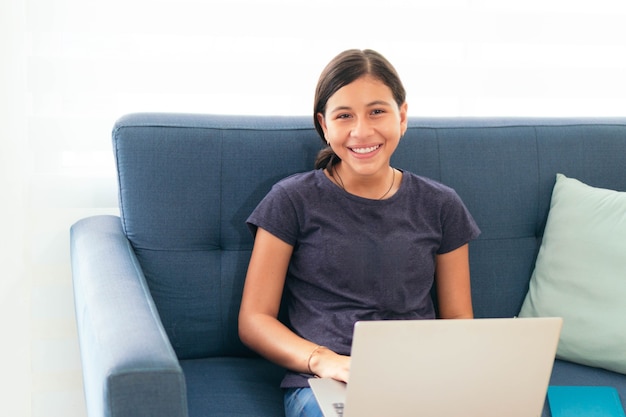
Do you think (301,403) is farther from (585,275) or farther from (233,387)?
(585,275)

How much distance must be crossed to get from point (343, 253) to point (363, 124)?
26 cm

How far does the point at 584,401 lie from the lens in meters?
1.75

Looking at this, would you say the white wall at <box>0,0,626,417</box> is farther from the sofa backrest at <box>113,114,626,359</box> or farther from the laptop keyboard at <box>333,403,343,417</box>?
the laptop keyboard at <box>333,403,343,417</box>

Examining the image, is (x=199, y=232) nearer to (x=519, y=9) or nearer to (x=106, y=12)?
(x=106, y=12)

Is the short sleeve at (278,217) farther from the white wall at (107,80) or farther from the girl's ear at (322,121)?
the white wall at (107,80)

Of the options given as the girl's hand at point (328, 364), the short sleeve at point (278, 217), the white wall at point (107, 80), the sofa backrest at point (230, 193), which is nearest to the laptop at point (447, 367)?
Answer: the girl's hand at point (328, 364)

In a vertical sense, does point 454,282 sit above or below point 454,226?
below

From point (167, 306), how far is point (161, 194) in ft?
0.79

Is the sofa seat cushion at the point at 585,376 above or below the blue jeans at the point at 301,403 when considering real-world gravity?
below

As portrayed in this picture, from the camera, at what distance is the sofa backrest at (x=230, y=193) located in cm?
188

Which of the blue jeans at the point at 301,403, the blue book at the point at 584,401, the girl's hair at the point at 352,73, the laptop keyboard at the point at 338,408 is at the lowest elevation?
the blue book at the point at 584,401

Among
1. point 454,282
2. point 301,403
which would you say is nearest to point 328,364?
point 301,403

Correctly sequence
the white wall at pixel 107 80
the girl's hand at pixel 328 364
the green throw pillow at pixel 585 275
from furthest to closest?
the white wall at pixel 107 80, the green throw pillow at pixel 585 275, the girl's hand at pixel 328 364

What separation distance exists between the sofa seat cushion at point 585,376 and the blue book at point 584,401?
0.07 meters
